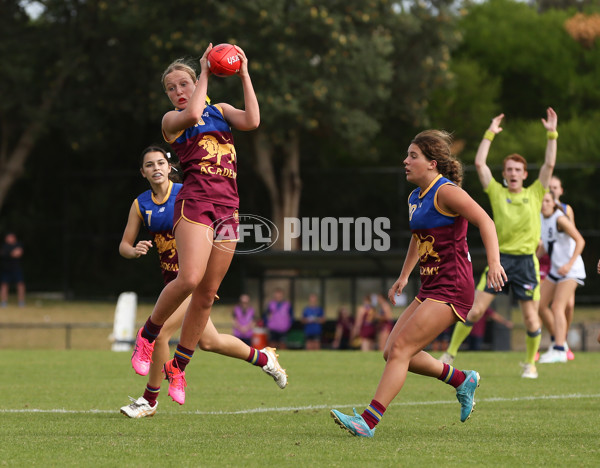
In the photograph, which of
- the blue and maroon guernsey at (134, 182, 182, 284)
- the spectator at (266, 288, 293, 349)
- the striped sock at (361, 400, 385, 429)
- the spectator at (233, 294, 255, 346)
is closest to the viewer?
the striped sock at (361, 400, 385, 429)

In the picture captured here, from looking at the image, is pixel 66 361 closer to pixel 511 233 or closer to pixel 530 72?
pixel 511 233

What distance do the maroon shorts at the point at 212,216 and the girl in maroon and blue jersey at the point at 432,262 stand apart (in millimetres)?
1205

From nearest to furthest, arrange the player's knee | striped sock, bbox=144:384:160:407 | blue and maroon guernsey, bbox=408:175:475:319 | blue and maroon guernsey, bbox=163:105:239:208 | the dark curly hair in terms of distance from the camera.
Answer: blue and maroon guernsey, bbox=408:175:475:319 → the dark curly hair → blue and maroon guernsey, bbox=163:105:239:208 → the player's knee → striped sock, bbox=144:384:160:407

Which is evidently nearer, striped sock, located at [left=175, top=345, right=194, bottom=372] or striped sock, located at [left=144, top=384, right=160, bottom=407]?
striped sock, located at [left=175, top=345, right=194, bottom=372]

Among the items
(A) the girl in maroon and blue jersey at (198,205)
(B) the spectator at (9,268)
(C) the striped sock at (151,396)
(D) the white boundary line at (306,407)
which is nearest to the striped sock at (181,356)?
(A) the girl in maroon and blue jersey at (198,205)

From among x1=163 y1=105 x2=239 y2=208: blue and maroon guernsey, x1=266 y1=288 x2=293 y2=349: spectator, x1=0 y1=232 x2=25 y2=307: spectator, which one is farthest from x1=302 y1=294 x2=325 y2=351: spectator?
x1=163 y1=105 x2=239 y2=208: blue and maroon guernsey

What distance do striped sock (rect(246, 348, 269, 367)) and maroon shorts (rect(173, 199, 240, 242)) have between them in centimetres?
104

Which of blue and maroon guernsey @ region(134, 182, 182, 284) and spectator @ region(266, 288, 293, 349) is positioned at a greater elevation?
blue and maroon guernsey @ region(134, 182, 182, 284)

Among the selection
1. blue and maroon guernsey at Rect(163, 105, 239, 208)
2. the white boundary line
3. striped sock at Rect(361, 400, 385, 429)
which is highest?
blue and maroon guernsey at Rect(163, 105, 239, 208)

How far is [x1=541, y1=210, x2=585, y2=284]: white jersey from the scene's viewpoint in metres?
13.0

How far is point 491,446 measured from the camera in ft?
19.2

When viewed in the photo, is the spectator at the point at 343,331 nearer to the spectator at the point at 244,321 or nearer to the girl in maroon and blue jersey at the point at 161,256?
the spectator at the point at 244,321

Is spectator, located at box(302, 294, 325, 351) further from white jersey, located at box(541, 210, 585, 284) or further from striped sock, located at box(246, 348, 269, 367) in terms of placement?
striped sock, located at box(246, 348, 269, 367)

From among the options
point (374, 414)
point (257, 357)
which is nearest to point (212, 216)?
point (257, 357)
